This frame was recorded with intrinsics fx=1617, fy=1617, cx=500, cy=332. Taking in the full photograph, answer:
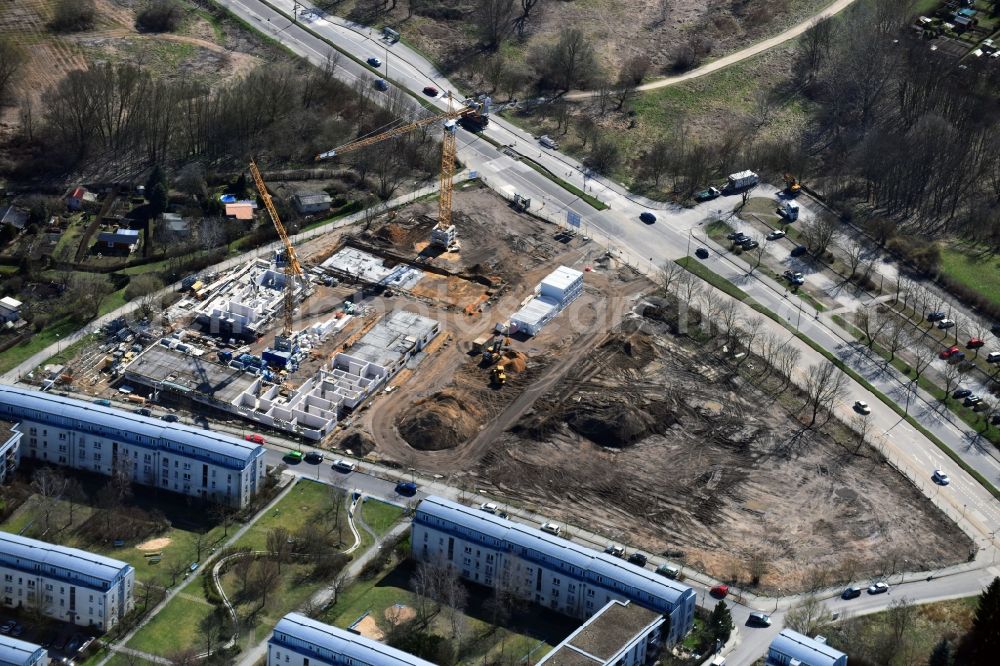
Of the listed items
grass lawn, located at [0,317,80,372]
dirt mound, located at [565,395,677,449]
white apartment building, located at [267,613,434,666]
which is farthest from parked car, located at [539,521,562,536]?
grass lawn, located at [0,317,80,372]

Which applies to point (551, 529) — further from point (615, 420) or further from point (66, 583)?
point (66, 583)

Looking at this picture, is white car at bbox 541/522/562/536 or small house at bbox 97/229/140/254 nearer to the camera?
white car at bbox 541/522/562/536

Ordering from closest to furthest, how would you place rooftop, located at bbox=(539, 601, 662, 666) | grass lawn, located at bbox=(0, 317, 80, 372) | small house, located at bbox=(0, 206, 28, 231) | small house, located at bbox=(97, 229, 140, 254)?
rooftop, located at bbox=(539, 601, 662, 666) < grass lawn, located at bbox=(0, 317, 80, 372) < small house, located at bbox=(97, 229, 140, 254) < small house, located at bbox=(0, 206, 28, 231)

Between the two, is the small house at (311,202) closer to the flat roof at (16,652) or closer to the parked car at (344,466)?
the parked car at (344,466)

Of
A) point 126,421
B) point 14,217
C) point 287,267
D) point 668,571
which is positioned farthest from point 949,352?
point 14,217

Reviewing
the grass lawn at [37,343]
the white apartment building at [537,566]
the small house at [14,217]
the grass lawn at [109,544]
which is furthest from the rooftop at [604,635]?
the small house at [14,217]

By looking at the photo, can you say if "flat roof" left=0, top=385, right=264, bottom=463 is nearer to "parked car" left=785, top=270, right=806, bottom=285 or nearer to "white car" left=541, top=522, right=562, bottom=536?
"white car" left=541, top=522, right=562, bottom=536

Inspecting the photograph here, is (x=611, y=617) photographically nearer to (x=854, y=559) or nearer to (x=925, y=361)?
(x=854, y=559)

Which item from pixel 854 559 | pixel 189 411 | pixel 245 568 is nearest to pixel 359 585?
pixel 245 568
